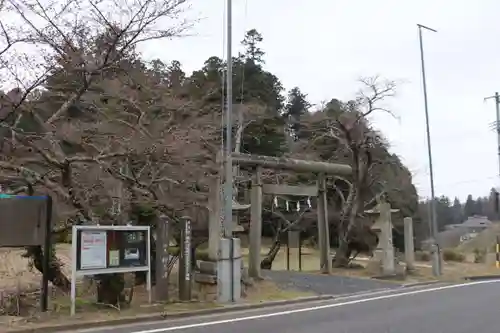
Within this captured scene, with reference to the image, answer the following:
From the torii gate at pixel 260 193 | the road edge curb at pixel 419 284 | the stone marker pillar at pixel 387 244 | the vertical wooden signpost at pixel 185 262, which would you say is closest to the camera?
the vertical wooden signpost at pixel 185 262

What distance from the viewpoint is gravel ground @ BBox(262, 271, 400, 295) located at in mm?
18547

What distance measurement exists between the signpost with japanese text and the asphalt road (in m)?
1.97

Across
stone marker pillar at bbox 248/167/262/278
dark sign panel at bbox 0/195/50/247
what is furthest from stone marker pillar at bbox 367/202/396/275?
dark sign panel at bbox 0/195/50/247

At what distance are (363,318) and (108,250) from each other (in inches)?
226

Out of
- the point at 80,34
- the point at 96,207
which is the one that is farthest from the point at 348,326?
the point at 80,34

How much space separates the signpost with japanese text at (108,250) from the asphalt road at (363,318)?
1968mm

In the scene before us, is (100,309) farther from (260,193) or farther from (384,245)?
(384,245)

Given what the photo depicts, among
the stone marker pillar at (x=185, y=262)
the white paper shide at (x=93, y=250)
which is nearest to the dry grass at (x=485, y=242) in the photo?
the stone marker pillar at (x=185, y=262)

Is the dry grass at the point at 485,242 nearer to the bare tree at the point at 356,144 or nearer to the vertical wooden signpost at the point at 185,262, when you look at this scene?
the bare tree at the point at 356,144

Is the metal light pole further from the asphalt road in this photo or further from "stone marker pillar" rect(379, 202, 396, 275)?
the asphalt road

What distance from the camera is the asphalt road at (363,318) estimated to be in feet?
33.7

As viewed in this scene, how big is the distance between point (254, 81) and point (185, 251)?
115ft

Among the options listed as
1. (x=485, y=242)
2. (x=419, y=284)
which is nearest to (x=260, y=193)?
(x=419, y=284)

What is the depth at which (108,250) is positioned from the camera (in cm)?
1251
